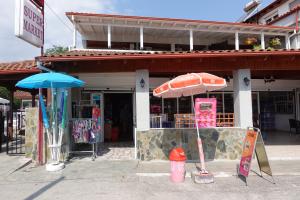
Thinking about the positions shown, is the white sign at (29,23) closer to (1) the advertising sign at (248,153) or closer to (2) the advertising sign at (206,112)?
(2) the advertising sign at (206,112)

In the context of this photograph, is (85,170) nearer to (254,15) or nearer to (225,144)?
(225,144)

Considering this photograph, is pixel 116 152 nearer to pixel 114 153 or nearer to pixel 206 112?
pixel 114 153

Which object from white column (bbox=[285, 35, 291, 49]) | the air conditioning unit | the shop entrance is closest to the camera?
the shop entrance

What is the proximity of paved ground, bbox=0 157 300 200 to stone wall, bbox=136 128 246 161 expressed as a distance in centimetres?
67

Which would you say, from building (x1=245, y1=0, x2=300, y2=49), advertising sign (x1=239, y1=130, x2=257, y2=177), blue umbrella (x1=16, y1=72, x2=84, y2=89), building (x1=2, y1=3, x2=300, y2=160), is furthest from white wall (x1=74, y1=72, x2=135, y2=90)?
building (x1=245, y1=0, x2=300, y2=49)

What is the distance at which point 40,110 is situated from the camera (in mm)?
8016

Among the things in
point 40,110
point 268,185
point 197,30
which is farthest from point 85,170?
point 197,30

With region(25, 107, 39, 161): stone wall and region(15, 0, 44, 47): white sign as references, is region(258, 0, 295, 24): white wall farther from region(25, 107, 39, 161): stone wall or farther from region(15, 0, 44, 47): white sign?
region(25, 107, 39, 161): stone wall

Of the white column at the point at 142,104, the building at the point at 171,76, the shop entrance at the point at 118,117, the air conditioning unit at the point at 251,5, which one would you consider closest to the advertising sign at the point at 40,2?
the building at the point at 171,76

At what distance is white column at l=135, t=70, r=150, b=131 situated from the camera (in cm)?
861

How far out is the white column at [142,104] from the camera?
861cm

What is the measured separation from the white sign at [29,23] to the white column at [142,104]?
10.4 feet

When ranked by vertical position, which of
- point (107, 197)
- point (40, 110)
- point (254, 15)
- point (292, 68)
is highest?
point (254, 15)

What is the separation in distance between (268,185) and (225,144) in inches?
105
